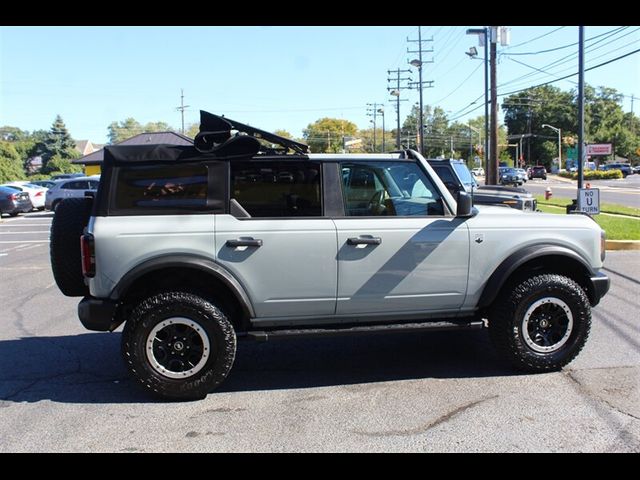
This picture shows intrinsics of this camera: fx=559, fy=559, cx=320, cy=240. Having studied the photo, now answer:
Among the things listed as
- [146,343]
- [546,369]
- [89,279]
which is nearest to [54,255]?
[89,279]

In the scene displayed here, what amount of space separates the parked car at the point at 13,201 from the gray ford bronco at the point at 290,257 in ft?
76.8

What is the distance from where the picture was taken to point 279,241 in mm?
4352

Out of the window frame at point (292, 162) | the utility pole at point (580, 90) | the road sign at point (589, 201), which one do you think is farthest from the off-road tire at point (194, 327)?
Result: the utility pole at point (580, 90)

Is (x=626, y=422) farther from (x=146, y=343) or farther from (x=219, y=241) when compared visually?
(x=146, y=343)

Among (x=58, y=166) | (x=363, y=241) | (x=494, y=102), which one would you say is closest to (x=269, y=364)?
(x=363, y=241)

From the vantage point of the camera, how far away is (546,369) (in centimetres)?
472

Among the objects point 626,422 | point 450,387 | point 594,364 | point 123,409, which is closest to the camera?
point 626,422

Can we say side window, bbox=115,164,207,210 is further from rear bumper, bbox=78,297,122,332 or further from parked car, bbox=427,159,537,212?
parked car, bbox=427,159,537,212

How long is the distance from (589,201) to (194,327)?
1137cm

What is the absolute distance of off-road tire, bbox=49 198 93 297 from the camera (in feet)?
15.0

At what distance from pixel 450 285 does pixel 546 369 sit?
1.11 m

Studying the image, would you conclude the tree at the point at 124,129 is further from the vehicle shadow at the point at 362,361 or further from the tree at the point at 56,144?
the vehicle shadow at the point at 362,361

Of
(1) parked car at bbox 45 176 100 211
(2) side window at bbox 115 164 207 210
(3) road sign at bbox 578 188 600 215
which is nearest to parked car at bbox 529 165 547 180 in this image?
(1) parked car at bbox 45 176 100 211

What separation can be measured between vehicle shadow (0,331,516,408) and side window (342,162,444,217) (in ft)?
4.63
